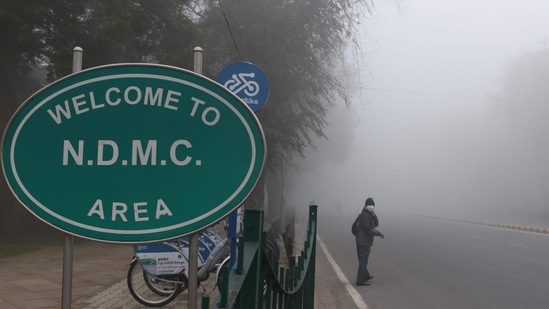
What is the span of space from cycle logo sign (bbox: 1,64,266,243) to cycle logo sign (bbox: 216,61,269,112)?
5173 millimetres

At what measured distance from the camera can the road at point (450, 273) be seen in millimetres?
8688

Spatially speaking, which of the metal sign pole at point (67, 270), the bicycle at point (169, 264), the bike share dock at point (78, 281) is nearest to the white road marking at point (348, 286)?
the bike share dock at point (78, 281)

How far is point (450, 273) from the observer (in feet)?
38.0

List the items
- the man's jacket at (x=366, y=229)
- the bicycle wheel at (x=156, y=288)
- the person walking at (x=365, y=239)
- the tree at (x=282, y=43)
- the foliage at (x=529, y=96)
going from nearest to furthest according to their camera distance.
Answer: the bicycle wheel at (x=156, y=288) < the person walking at (x=365, y=239) < the man's jacket at (x=366, y=229) < the tree at (x=282, y=43) < the foliage at (x=529, y=96)

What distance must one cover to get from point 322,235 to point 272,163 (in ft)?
28.0

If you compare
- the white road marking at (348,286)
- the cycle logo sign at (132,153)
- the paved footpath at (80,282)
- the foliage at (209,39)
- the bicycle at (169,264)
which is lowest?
the white road marking at (348,286)

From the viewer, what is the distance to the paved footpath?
6.91m

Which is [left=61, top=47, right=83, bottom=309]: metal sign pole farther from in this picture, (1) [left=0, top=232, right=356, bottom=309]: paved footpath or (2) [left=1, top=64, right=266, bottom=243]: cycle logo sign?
(1) [left=0, top=232, right=356, bottom=309]: paved footpath

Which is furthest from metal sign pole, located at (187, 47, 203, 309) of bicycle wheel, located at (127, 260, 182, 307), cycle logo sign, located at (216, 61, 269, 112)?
bicycle wheel, located at (127, 260, 182, 307)

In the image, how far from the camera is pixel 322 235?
75.9ft

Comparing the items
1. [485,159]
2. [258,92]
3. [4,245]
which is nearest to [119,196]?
[258,92]

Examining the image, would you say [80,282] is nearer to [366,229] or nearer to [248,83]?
[248,83]

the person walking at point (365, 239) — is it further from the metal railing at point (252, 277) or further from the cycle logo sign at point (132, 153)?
the cycle logo sign at point (132, 153)

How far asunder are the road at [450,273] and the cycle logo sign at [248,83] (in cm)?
361
